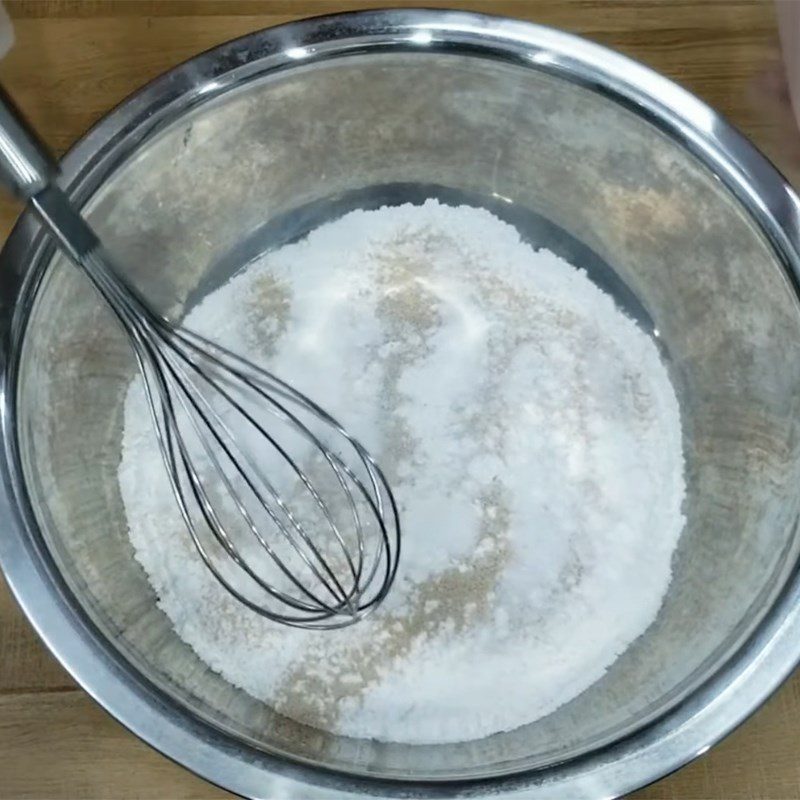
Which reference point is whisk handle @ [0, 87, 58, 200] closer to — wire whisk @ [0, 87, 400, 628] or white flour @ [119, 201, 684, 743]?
wire whisk @ [0, 87, 400, 628]

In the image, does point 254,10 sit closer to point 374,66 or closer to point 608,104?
point 374,66

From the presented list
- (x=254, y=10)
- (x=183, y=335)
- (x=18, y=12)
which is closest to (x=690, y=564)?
(x=183, y=335)

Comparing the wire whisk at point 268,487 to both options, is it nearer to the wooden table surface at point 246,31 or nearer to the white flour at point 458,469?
the white flour at point 458,469

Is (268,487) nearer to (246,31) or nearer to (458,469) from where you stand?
(458,469)

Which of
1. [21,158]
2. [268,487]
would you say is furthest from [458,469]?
[21,158]

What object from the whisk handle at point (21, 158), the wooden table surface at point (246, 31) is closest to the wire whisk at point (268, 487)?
the whisk handle at point (21, 158)
